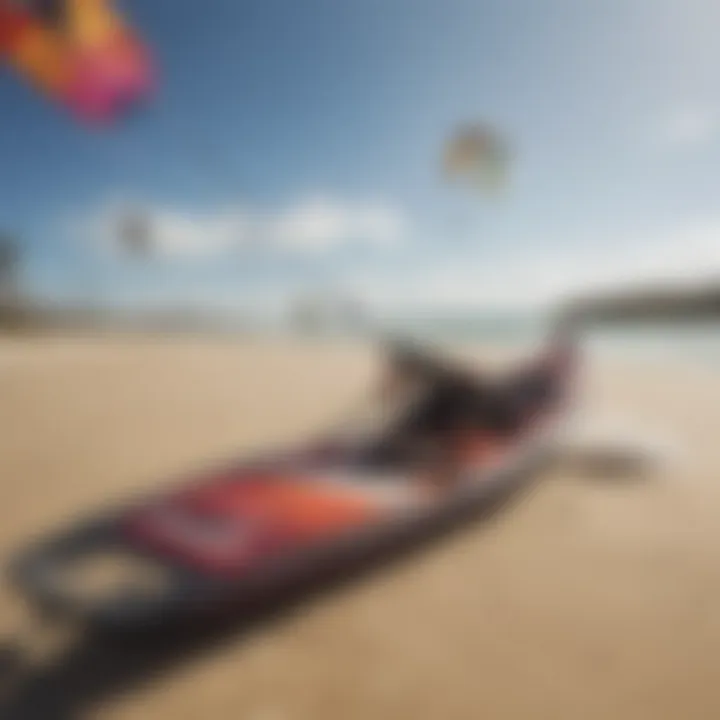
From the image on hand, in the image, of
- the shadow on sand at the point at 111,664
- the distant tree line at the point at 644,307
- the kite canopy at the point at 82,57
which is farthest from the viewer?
the distant tree line at the point at 644,307

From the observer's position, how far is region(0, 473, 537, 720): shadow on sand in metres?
0.92

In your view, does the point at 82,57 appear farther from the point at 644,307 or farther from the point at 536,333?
the point at 644,307

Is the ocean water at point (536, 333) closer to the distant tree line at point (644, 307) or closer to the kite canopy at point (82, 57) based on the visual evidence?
the distant tree line at point (644, 307)

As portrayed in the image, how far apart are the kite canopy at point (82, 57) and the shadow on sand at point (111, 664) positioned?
0.73 metres

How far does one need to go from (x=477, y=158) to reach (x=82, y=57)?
604 mm

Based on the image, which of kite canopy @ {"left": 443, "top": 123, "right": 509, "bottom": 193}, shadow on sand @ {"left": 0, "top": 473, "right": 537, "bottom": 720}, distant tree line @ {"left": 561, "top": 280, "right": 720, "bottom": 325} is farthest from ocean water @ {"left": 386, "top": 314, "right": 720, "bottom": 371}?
shadow on sand @ {"left": 0, "top": 473, "right": 537, "bottom": 720}

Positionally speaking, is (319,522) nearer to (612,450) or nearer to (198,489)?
(198,489)

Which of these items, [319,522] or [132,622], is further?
[319,522]

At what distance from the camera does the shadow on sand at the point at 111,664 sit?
0.92m

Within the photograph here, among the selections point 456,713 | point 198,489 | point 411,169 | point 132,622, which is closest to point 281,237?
point 411,169

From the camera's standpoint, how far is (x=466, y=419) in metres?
1.31

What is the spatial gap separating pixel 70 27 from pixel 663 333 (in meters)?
1.03

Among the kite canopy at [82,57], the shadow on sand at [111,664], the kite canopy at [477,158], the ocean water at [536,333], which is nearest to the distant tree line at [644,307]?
the ocean water at [536,333]

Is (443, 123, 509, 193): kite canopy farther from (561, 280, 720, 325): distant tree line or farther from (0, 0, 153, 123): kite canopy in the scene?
→ (0, 0, 153, 123): kite canopy
